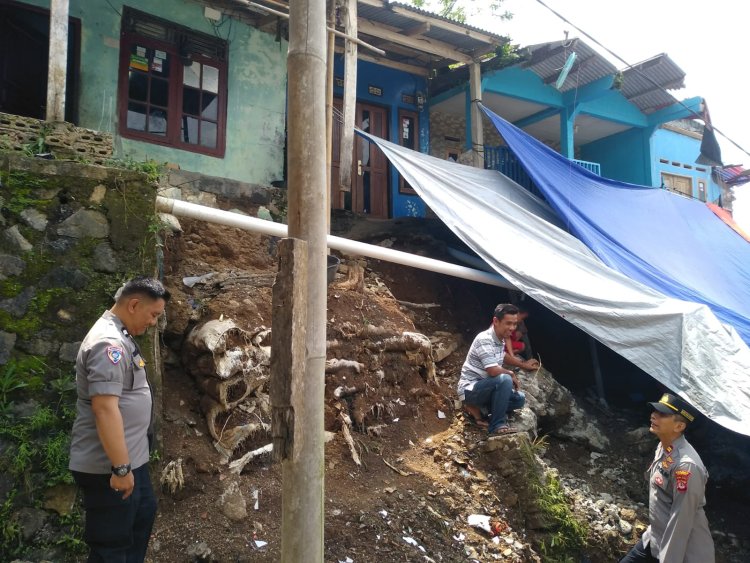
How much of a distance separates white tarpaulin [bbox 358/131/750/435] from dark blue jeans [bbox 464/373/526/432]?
97 centimetres

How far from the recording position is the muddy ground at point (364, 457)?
3615 mm

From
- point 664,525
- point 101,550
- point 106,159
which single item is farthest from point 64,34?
point 664,525

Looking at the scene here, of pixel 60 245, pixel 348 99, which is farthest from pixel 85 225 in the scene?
pixel 348 99

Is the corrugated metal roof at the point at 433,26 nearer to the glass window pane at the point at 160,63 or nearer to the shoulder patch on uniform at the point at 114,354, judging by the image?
the glass window pane at the point at 160,63

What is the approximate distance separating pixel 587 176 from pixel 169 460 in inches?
238

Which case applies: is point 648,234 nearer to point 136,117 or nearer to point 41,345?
point 136,117

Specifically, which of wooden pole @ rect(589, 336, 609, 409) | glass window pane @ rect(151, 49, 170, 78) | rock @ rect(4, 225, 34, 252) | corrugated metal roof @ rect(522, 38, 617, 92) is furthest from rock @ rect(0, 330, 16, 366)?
corrugated metal roof @ rect(522, 38, 617, 92)

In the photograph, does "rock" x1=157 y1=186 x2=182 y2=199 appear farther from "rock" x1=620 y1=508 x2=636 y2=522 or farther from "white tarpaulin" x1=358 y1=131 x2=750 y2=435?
"rock" x1=620 y1=508 x2=636 y2=522

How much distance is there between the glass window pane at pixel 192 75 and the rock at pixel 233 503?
5.39 metres

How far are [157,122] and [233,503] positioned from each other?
5.09m

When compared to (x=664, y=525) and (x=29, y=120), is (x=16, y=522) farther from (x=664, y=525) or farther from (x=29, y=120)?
(x=664, y=525)

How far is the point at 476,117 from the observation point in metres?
8.59

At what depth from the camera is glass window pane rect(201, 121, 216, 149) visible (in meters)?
7.36

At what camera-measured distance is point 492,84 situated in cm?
959
